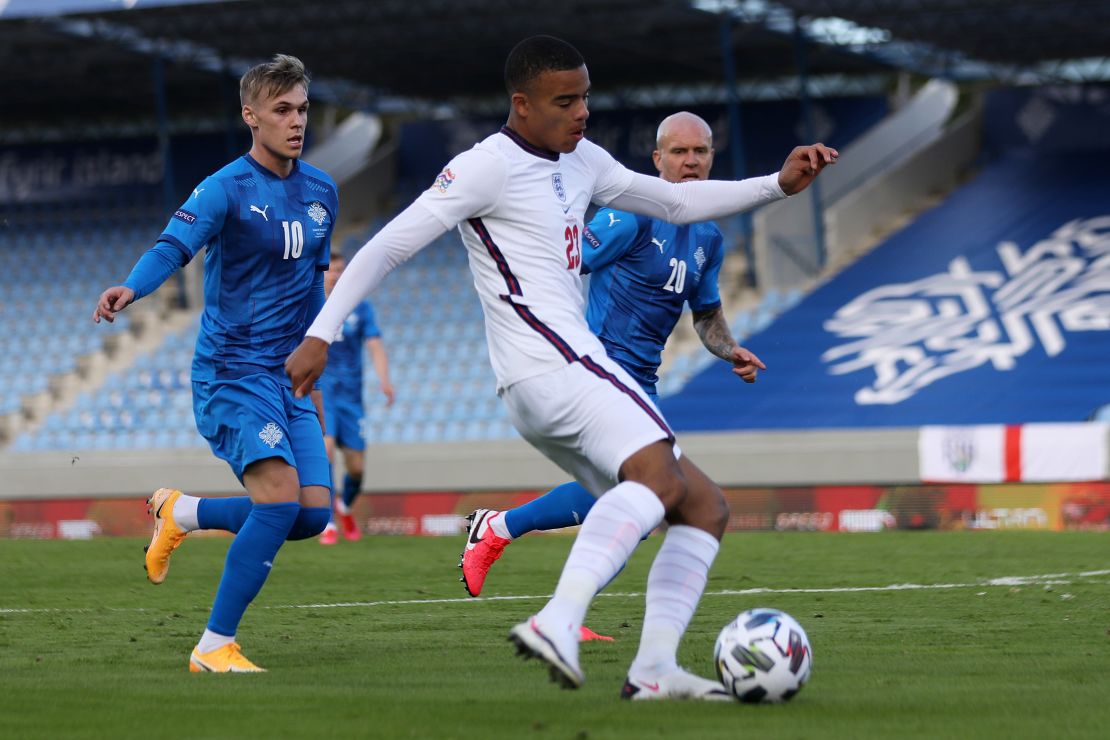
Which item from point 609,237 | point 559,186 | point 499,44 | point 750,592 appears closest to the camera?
point 559,186

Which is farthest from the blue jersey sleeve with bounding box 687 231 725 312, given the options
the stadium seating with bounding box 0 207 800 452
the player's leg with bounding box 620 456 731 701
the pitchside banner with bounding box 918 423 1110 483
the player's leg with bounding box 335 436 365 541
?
the stadium seating with bounding box 0 207 800 452

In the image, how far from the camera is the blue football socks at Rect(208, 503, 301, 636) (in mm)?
6461

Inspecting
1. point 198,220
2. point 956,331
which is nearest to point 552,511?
point 198,220

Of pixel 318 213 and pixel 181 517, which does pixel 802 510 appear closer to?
pixel 181 517

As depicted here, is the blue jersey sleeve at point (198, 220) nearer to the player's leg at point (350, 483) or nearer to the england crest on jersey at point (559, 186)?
the england crest on jersey at point (559, 186)

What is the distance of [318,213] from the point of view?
6.91m

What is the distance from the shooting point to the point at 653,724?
477 cm

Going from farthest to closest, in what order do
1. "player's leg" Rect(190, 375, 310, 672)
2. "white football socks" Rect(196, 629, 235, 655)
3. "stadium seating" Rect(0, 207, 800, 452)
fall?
"stadium seating" Rect(0, 207, 800, 452), "player's leg" Rect(190, 375, 310, 672), "white football socks" Rect(196, 629, 235, 655)

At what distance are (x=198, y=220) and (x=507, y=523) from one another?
7.55 ft

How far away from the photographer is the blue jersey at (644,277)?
8.24m

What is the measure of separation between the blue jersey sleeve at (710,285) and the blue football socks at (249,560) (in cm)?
243

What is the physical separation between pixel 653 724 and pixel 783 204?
72.1 feet

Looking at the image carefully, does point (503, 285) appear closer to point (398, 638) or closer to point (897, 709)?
point (897, 709)

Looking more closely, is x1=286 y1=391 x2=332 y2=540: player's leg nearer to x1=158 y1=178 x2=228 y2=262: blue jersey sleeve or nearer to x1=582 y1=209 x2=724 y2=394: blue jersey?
x1=158 y1=178 x2=228 y2=262: blue jersey sleeve
